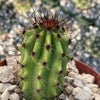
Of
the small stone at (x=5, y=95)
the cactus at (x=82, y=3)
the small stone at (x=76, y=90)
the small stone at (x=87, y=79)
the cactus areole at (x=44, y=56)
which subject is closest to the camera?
the cactus areole at (x=44, y=56)

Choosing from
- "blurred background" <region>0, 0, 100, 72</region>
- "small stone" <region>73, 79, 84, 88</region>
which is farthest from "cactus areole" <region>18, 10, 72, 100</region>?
"blurred background" <region>0, 0, 100, 72</region>

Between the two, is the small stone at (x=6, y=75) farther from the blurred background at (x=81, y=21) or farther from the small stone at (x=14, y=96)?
the blurred background at (x=81, y=21)

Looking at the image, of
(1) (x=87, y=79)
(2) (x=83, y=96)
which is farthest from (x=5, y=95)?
(1) (x=87, y=79)

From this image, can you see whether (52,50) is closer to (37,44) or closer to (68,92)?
(37,44)

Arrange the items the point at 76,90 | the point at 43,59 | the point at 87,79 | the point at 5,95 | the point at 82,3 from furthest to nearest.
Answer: the point at 82,3, the point at 87,79, the point at 76,90, the point at 5,95, the point at 43,59

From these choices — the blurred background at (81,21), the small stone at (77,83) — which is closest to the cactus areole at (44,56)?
the small stone at (77,83)

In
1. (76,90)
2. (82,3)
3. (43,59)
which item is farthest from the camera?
(82,3)

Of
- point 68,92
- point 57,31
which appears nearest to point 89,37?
point 68,92

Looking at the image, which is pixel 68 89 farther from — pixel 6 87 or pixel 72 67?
pixel 6 87
